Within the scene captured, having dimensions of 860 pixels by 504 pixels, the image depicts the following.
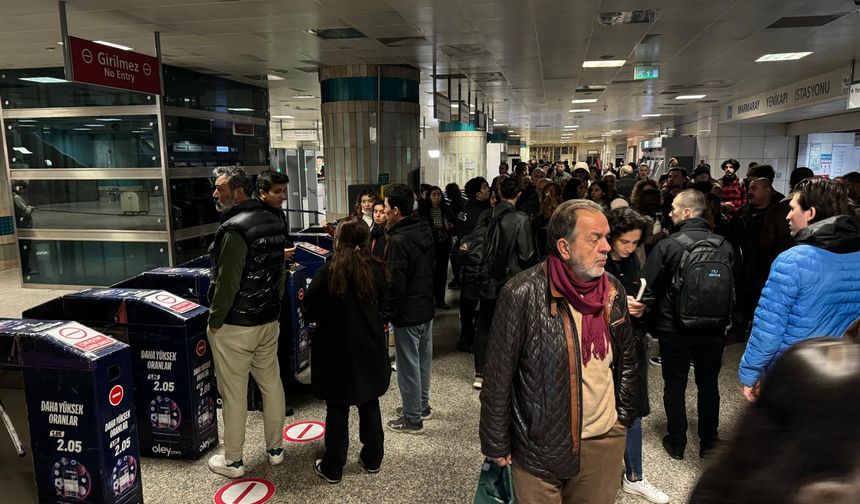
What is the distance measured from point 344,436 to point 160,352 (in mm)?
1374

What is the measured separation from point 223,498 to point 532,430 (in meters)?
2.23

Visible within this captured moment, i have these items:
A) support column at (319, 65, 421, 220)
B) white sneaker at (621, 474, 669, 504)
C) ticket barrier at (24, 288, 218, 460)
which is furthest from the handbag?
support column at (319, 65, 421, 220)

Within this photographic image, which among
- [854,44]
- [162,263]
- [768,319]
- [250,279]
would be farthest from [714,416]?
[162,263]

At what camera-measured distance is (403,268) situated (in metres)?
4.01

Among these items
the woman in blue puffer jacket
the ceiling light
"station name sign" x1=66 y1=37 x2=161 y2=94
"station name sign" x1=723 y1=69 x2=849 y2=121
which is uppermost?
Result: the ceiling light

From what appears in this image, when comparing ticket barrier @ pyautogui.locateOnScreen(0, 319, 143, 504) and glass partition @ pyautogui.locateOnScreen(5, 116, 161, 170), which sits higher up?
glass partition @ pyautogui.locateOnScreen(5, 116, 161, 170)

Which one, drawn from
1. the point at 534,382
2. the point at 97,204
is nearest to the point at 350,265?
the point at 534,382

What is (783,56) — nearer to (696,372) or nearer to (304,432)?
(696,372)

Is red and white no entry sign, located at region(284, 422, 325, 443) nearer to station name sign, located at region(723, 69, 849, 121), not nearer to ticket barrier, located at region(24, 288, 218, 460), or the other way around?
ticket barrier, located at region(24, 288, 218, 460)

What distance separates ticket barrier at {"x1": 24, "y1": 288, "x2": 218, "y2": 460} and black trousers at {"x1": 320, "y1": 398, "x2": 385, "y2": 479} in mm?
983

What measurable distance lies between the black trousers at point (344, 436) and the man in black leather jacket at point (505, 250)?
1.55 meters

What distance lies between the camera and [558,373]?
6.92 ft

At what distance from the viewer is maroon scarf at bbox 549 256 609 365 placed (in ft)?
6.99

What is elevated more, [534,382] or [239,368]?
[534,382]
